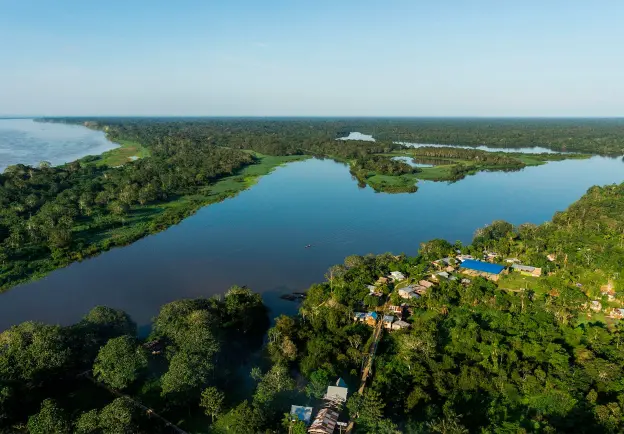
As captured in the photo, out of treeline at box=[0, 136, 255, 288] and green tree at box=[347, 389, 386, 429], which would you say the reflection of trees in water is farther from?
green tree at box=[347, 389, 386, 429]

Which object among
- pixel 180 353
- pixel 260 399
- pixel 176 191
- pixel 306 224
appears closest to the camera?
pixel 260 399

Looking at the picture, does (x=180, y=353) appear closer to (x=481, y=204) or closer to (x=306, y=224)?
(x=306, y=224)

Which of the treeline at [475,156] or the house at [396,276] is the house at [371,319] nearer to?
Answer: the house at [396,276]

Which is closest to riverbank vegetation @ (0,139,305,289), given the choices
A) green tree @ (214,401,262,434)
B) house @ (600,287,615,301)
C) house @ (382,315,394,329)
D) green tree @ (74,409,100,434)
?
green tree @ (74,409,100,434)

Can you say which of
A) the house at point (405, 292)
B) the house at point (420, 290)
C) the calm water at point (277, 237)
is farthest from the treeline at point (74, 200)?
the house at point (420, 290)

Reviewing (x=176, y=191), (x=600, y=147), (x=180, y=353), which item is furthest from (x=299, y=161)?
(x=600, y=147)

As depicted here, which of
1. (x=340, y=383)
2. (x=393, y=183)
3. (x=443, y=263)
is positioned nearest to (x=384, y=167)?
(x=393, y=183)
